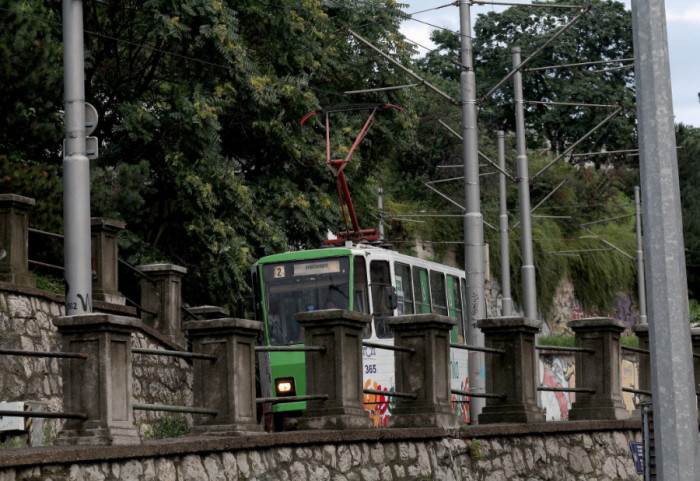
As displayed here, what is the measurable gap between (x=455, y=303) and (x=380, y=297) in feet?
11.8

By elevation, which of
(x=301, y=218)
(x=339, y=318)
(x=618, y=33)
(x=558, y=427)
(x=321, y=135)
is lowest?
(x=558, y=427)

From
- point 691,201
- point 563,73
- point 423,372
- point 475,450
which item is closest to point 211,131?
point 423,372

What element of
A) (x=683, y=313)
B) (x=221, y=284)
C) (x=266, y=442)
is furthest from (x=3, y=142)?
(x=683, y=313)

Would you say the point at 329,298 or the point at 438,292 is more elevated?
the point at 438,292

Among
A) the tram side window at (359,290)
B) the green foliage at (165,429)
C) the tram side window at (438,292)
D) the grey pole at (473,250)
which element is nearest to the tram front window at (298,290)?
the tram side window at (359,290)

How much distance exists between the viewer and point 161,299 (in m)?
20.5

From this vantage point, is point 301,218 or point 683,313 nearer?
point 683,313

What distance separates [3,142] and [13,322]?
9.66ft

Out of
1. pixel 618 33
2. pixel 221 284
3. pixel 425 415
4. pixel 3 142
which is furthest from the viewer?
pixel 618 33

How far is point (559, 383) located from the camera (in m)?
38.8

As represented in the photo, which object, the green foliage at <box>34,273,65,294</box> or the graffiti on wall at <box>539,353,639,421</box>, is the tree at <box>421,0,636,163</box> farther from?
the green foliage at <box>34,273,65,294</box>

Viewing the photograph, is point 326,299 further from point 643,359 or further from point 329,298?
point 643,359

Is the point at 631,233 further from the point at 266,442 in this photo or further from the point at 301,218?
the point at 266,442

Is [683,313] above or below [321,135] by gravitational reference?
below
